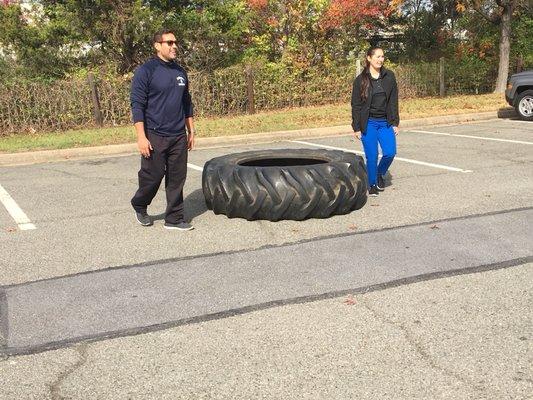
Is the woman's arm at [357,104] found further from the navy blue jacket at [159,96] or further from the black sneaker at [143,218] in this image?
the black sneaker at [143,218]

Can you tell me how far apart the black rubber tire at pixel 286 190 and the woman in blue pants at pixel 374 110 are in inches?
29.6

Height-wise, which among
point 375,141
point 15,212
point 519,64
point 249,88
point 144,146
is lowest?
point 15,212

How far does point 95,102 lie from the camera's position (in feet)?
48.1

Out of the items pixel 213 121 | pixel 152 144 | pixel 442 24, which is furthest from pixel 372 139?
pixel 442 24

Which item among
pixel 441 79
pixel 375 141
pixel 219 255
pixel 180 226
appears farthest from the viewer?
pixel 441 79

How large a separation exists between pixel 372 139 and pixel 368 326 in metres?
3.62

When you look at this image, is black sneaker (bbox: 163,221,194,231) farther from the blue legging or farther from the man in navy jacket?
the blue legging

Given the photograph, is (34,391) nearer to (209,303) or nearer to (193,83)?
(209,303)

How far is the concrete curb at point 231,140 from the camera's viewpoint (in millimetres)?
11094

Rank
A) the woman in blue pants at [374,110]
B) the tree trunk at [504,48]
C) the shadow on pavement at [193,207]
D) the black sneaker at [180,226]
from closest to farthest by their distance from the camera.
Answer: the black sneaker at [180,226] → the shadow on pavement at [193,207] → the woman in blue pants at [374,110] → the tree trunk at [504,48]

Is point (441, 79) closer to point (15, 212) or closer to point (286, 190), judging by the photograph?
point (286, 190)

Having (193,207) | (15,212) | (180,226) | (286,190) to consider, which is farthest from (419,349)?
(15,212)

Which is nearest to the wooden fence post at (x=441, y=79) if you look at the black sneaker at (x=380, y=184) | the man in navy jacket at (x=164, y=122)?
the black sneaker at (x=380, y=184)

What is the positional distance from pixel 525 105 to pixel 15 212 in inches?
455
